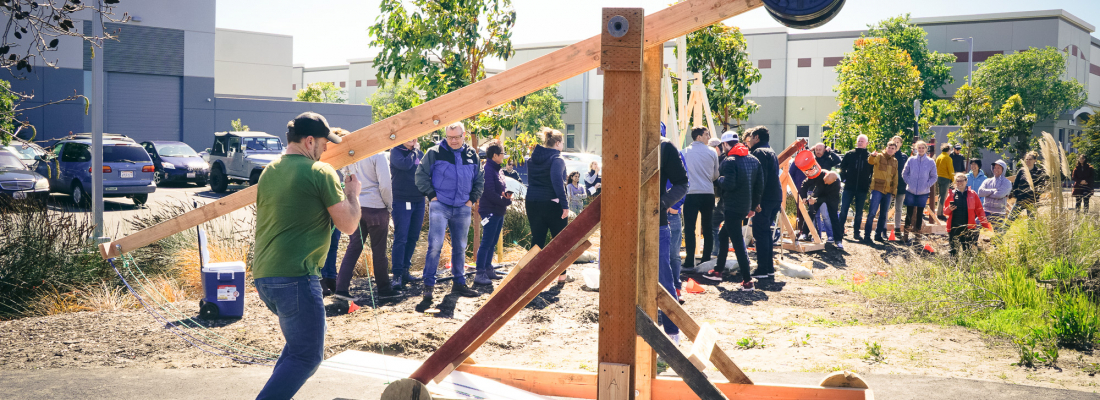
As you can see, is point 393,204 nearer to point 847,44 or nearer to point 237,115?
point 237,115

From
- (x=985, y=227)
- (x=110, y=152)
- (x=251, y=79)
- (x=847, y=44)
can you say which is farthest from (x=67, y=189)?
(x=847, y=44)

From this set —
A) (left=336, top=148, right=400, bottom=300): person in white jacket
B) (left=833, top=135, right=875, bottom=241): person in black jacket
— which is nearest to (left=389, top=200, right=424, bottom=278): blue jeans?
(left=336, top=148, right=400, bottom=300): person in white jacket

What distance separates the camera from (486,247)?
316 inches

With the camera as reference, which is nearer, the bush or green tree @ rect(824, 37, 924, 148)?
the bush

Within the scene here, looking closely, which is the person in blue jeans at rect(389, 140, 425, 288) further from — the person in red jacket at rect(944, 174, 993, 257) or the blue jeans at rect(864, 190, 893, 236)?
the blue jeans at rect(864, 190, 893, 236)

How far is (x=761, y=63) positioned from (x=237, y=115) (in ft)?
114

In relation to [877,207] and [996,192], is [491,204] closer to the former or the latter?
[877,207]

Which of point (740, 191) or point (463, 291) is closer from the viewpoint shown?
point (463, 291)

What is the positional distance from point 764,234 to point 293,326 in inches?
259

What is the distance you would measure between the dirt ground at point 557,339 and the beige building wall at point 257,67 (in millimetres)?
52793

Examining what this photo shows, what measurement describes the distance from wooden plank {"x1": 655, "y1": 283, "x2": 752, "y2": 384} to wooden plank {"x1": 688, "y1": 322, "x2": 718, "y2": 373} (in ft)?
0.29

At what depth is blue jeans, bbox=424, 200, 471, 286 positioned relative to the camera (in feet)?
23.9

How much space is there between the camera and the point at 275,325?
20.2 feet

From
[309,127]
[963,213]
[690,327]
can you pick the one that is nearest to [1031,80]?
[963,213]
